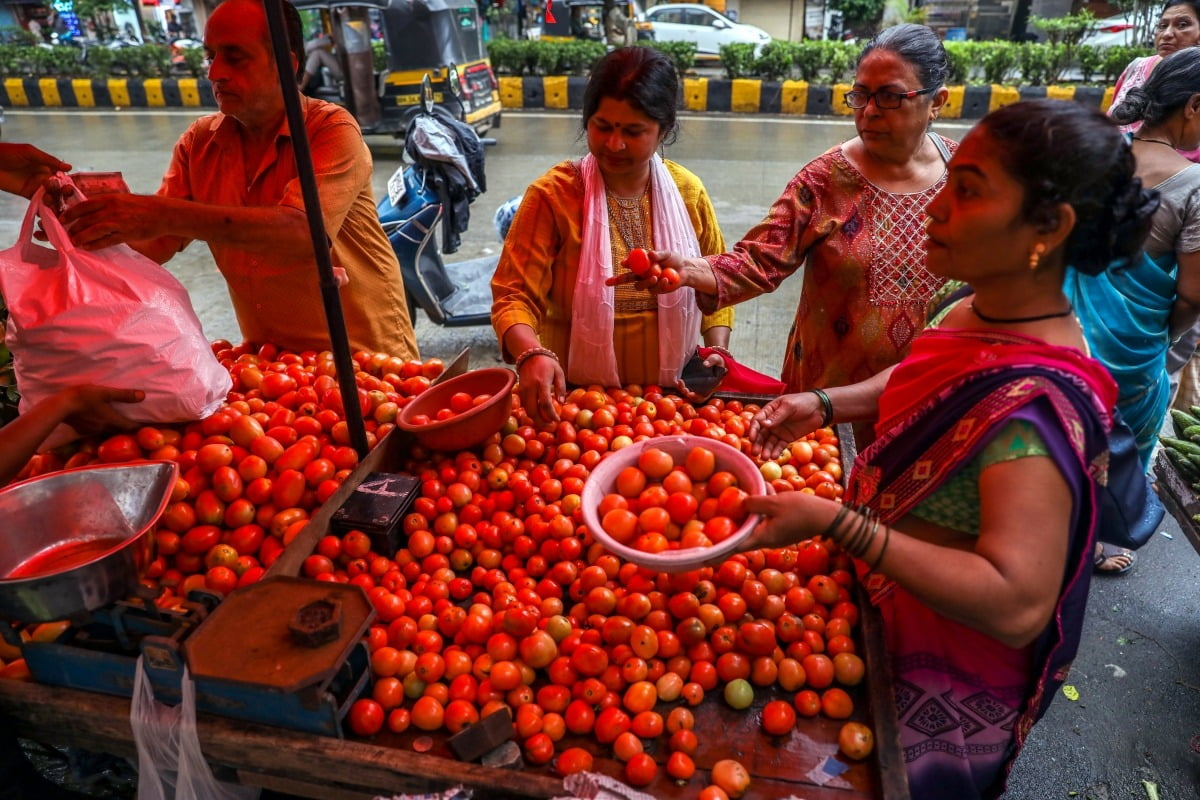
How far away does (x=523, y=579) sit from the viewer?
1905 millimetres

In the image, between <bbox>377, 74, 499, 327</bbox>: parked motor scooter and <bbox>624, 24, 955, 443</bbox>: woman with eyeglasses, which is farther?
<bbox>377, 74, 499, 327</bbox>: parked motor scooter

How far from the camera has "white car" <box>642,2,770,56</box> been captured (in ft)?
61.1

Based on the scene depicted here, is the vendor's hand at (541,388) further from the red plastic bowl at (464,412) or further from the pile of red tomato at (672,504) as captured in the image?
the pile of red tomato at (672,504)

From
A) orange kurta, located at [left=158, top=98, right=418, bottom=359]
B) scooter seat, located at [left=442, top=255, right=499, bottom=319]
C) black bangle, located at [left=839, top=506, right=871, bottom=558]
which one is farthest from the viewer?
scooter seat, located at [left=442, top=255, right=499, bottom=319]

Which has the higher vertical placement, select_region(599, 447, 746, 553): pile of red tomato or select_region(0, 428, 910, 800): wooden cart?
select_region(599, 447, 746, 553): pile of red tomato

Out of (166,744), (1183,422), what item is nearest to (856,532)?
(166,744)

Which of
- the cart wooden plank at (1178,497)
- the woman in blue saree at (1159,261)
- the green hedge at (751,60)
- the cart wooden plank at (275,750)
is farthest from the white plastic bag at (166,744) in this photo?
the green hedge at (751,60)

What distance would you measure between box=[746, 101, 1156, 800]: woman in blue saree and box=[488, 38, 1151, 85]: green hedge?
1279 cm

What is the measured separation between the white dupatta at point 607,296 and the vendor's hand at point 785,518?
1282 mm

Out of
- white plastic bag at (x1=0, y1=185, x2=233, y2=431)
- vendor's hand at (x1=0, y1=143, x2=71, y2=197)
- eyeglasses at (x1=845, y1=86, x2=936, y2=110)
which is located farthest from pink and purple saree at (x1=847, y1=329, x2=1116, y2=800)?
vendor's hand at (x1=0, y1=143, x2=71, y2=197)

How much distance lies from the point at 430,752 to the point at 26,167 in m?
1.89

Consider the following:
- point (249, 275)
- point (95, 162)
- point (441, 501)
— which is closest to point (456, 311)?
point (249, 275)

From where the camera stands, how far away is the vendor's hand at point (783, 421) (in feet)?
6.65

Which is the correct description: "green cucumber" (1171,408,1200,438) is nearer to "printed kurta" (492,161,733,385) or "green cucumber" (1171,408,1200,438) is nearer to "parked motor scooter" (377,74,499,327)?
"printed kurta" (492,161,733,385)
